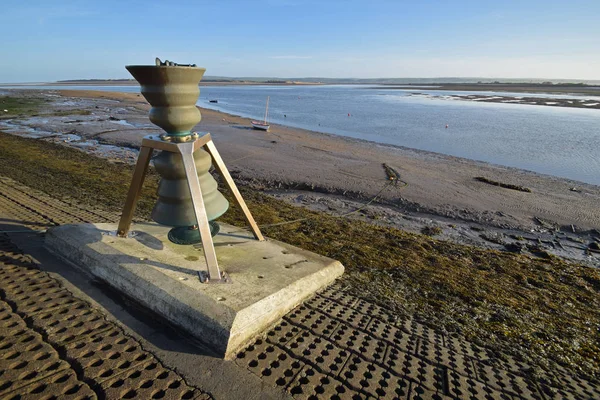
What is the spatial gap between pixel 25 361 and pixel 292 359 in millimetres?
2045

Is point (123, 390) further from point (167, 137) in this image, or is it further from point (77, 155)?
point (77, 155)

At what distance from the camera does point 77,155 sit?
564 inches

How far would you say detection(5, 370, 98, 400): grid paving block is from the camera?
2320 millimetres

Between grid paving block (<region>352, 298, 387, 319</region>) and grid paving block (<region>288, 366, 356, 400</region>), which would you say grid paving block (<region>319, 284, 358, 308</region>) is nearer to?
grid paving block (<region>352, 298, 387, 319</region>)

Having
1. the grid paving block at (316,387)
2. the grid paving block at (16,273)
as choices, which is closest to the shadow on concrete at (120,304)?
the grid paving block at (16,273)

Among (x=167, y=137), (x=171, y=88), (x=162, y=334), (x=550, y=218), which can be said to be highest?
(x=171, y=88)

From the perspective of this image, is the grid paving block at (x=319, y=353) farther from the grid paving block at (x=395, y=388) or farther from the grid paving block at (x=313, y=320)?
the grid paving block at (x=395, y=388)

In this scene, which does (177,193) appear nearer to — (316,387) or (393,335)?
(316,387)

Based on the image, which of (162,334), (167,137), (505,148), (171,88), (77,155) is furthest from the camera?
(505,148)

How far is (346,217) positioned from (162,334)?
6.97 metres

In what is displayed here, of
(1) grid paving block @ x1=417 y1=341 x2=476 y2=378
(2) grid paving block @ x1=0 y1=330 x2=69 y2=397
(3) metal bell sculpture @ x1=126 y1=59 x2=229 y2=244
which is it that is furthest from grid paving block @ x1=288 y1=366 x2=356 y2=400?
(3) metal bell sculpture @ x1=126 y1=59 x2=229 y2=244

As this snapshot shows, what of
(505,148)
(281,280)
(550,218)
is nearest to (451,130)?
(505,148)

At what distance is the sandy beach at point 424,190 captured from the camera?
9562 millimetres

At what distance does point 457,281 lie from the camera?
5.49 m
